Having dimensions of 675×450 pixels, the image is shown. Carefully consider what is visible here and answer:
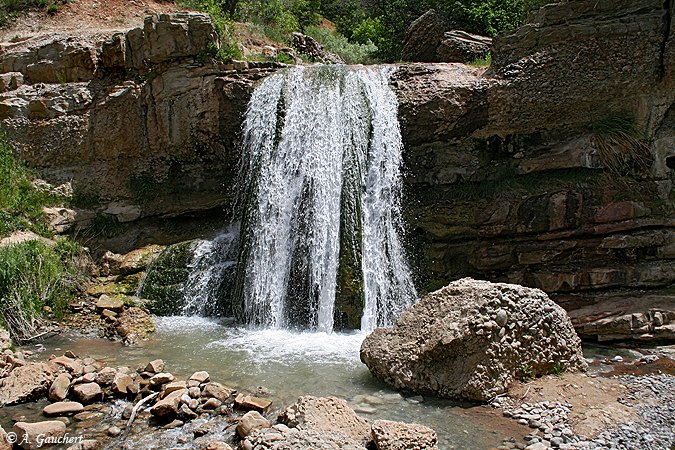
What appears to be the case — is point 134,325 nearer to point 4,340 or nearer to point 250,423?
point 4,340

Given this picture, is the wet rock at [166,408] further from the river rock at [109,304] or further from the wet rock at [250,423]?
the river rock at [109,304]

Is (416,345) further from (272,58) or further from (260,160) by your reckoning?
(272,58)

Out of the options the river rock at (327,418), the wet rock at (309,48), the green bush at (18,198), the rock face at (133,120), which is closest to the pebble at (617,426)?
the river rock at (327,418)

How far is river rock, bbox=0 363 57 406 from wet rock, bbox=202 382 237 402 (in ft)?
5.76

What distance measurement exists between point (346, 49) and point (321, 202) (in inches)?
423

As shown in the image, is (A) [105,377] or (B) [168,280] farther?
(B) [168,280]

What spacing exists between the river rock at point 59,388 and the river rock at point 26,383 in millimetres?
131

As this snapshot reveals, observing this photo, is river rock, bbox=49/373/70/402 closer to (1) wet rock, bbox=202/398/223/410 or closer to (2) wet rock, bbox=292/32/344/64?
(1) wet rock, bbox=202/398/223/410

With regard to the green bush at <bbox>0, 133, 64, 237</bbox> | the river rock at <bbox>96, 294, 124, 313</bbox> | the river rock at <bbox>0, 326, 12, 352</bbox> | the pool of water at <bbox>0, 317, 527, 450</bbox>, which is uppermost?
the green bush at <bbox>0, 133, 64, 237</bbox>

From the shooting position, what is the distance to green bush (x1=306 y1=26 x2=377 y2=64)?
18.3 metres

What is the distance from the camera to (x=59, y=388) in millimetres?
5973

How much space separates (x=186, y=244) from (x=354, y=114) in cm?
395

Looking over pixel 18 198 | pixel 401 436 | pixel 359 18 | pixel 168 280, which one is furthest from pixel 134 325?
pixel 359 18

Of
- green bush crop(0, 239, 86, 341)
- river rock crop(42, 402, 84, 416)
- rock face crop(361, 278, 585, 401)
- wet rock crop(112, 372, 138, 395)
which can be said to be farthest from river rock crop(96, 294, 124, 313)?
rock face crop(361, 278, 585, 401)
